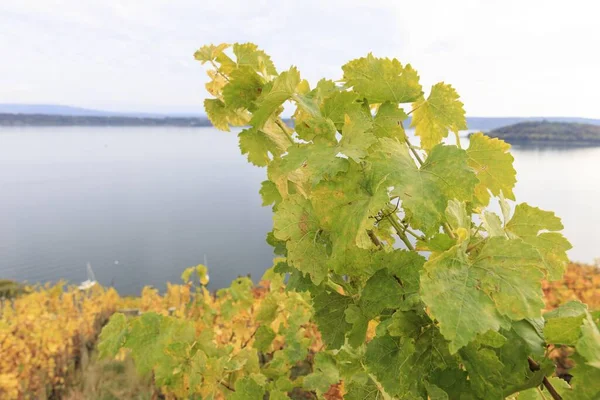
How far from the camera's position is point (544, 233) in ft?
2.87

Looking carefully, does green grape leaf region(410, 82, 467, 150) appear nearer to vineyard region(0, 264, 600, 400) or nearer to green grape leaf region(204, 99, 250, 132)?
green grape leaf region(204, 99, 250, 132)

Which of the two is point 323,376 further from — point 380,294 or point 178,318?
point 178,318

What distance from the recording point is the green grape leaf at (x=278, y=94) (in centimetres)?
72

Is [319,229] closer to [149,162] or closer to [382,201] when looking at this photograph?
[382,201]

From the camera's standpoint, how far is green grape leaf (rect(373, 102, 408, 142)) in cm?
80

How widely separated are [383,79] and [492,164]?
31cm

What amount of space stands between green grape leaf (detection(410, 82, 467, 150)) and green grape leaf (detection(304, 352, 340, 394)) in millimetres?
1035

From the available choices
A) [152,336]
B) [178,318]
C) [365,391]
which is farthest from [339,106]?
[178,318]

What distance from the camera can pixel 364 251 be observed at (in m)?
Result: 0.72

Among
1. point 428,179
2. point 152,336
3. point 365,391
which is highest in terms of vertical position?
point 428,179

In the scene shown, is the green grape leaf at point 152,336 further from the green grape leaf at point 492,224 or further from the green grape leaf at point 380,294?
the green grape leaf at point 492,224

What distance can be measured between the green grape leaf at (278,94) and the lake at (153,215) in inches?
19.6

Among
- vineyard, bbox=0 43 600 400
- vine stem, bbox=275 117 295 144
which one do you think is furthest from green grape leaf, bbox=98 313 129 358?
vine stem, bbox=275 117 295 144

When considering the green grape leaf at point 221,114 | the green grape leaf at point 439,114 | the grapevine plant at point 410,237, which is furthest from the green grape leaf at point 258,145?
the green grape leaf at point 439,114
